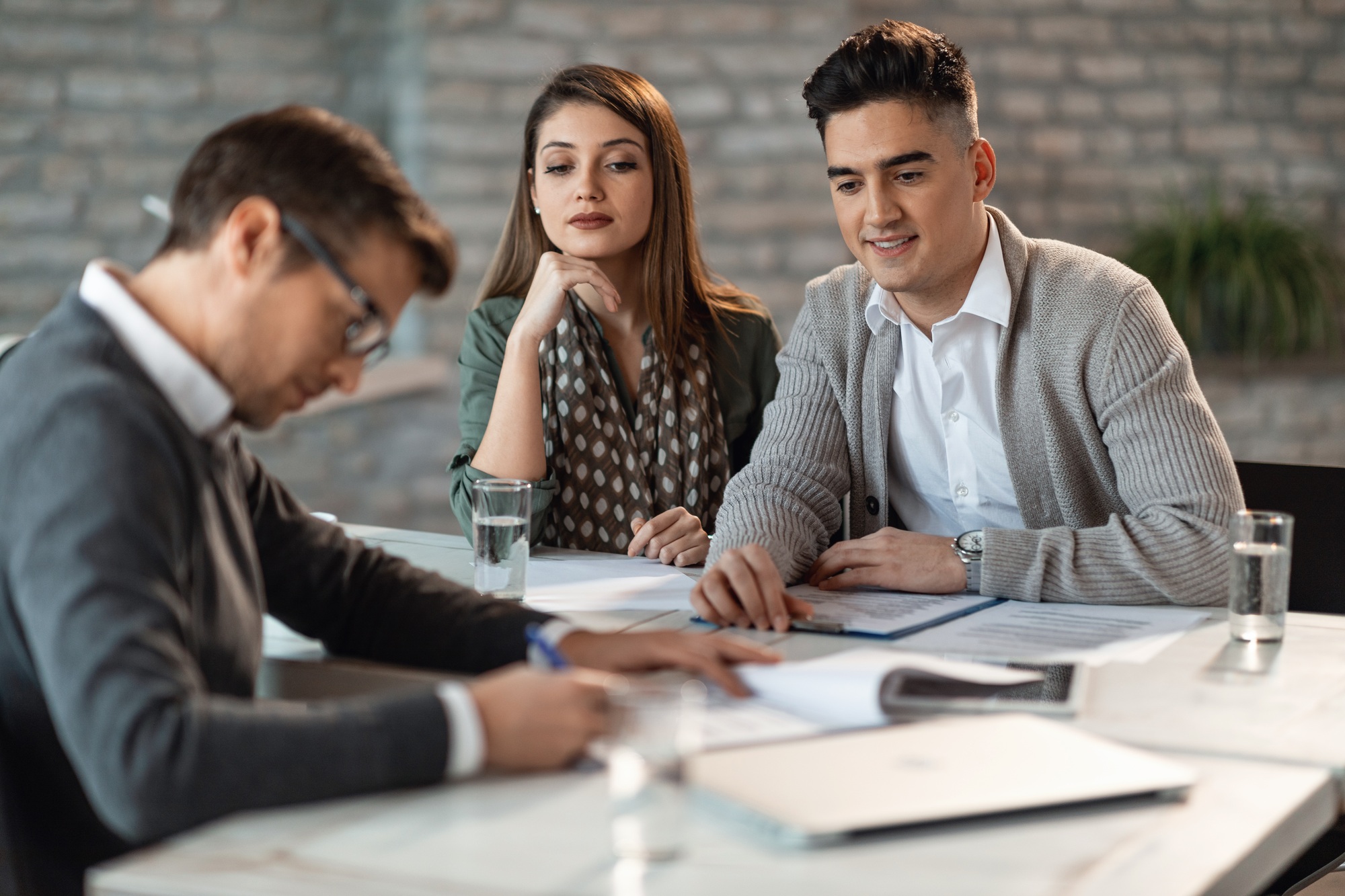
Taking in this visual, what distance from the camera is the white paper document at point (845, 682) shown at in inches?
47.4

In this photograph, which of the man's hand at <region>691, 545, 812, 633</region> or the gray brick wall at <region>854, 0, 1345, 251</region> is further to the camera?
the gray brick wall at <region>854, 0, 1345, 251</region>

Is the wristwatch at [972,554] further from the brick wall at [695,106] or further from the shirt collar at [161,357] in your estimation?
the brick wall at [695,106]

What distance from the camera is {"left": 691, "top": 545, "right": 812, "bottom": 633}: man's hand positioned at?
1585 mm

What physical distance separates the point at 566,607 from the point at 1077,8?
4717 mm

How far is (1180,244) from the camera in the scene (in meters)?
5.34

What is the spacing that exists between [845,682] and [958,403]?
1004 millimetres

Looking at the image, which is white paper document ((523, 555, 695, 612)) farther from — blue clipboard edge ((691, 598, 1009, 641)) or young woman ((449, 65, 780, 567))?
young woman ((449, 65, 780, 567))

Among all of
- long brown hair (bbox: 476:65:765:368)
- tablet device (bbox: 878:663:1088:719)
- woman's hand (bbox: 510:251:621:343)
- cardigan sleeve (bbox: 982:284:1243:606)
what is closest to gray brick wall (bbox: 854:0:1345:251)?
long brown hair (bbox: 476:65:765:368)

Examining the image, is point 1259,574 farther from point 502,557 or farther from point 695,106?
point 695,106

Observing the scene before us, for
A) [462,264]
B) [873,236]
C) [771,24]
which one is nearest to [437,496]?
[462,264]

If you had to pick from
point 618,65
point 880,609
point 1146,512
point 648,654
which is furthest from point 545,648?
point 618,65

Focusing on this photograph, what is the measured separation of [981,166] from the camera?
218 centimetres

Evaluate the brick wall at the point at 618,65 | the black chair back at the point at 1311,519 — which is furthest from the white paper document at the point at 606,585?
the brick wall at the point at 618,65

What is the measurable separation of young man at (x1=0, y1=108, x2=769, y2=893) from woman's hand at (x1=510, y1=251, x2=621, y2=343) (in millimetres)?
993
